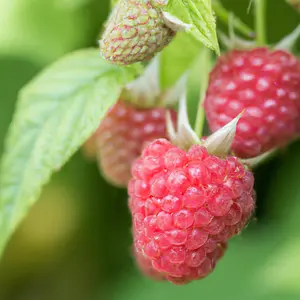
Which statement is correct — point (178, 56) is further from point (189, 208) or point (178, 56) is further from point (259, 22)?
point (189, 208)

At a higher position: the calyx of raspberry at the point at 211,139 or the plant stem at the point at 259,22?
the plant stem at the point at 259,22

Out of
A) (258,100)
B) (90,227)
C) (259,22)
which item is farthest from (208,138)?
(90,227)

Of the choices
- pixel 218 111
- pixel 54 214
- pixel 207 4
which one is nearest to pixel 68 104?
pixel 218 111

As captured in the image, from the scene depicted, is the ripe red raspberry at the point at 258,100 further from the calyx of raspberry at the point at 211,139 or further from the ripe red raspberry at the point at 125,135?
the ripe red raspberry at the point at 125,135

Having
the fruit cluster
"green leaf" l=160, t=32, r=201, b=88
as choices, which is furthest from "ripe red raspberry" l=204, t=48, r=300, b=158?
"green leaf" l=160, t=32, r=201, b=88

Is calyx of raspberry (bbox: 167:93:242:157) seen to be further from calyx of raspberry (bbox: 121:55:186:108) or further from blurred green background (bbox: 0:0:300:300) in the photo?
blurred green background (bbox: 0:0:300:300)

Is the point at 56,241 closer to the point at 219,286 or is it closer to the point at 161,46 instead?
the point at 219,286

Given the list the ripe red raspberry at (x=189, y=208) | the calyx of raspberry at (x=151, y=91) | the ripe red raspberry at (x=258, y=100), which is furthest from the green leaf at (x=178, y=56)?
the ripe red raspberry at (x=189, y=208)

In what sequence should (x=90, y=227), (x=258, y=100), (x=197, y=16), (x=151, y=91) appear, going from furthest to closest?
(x=90, y=227), (x=151, y=91), (x=258, y=100), (x=197, y=16)
